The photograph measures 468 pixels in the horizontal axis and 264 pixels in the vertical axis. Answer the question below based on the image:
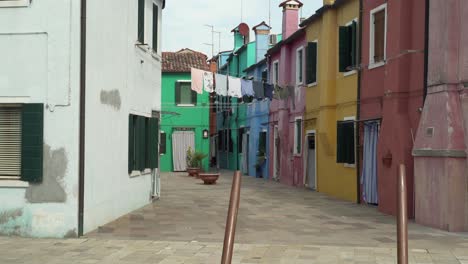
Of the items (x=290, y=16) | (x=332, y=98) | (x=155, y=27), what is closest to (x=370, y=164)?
(x=332, y=98)

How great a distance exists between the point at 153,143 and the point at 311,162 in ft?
26.7

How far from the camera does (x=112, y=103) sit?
39.5ft

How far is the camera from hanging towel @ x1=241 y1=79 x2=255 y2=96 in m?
22.6

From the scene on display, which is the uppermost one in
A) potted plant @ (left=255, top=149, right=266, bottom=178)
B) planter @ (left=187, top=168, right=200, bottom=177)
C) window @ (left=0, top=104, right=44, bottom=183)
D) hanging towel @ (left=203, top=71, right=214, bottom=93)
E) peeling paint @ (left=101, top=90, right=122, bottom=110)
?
hanging towel @ (left=203, top=71, right=214, bottom=93)

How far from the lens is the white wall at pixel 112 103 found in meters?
10.8

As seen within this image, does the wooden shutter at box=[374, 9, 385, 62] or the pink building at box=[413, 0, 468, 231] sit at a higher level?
the wooden shutter at box=[374, 9, 385, 62]

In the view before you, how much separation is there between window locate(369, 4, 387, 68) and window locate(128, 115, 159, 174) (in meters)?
6.21

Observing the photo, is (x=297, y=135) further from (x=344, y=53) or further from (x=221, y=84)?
(x=344, y=53)

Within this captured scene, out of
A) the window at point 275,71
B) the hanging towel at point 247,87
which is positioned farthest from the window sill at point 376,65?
the window at point 275,71

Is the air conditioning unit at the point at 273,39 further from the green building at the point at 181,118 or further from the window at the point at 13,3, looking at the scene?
the window at the point at 13,3

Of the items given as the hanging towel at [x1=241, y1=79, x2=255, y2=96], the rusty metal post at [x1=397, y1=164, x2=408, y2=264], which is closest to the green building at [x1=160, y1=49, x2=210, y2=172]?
the hanging towel at [x1=241, y1=79, x2=255, y2=96]

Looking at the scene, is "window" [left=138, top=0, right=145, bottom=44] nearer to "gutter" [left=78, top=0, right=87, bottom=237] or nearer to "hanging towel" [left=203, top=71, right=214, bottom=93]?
"gutter" [left=78, top=0, right=87, bottom=237]

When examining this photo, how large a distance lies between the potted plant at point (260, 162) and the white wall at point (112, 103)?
1420 centimetres

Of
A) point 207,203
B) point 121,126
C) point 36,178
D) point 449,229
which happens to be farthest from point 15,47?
point 449,229
